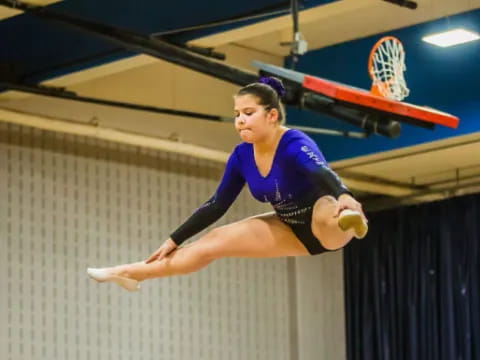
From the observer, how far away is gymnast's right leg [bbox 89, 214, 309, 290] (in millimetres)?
→ 5113

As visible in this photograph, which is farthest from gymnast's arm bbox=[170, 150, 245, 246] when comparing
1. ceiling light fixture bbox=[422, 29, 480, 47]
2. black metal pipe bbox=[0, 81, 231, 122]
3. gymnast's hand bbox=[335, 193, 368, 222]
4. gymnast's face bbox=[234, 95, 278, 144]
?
ceiling light fixture bbox=[422, 29, 480, 47]

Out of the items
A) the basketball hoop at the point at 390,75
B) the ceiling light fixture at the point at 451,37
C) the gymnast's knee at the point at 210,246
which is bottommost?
the gymnast's knee at the point at 210,246

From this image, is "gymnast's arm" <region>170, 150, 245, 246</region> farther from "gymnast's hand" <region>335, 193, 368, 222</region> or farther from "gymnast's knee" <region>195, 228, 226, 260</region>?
"gymnast's hand" <region>335, 193, 368, 222</region>

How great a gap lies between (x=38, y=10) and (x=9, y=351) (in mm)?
2653

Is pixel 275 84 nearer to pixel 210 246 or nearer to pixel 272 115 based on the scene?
pixel 272 115

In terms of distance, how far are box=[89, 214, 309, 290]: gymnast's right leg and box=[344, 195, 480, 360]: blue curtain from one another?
5.33m

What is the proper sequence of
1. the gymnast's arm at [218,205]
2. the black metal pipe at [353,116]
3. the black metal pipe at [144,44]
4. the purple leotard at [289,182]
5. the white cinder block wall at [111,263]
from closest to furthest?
the purple leotard at [289,182] → the gymnast's arm at [218,205] → the black metal pipe at [144,44] → the black metal pipe at [353,116] → the white cinder block wall at [111,263]

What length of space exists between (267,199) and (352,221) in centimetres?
81

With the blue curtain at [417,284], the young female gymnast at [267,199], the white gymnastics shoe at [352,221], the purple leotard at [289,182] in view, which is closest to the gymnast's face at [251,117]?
Answer: the young female gymnast at [267,199]

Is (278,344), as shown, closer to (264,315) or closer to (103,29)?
(264,315)

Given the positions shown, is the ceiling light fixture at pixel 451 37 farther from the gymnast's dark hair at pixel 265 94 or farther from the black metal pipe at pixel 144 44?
the gymnast's dark hair at pixel 265 94

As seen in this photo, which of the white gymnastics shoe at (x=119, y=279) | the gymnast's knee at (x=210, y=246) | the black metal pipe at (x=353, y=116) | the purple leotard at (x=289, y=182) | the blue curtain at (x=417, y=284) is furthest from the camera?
the blue curtain at (x=417, y=284)

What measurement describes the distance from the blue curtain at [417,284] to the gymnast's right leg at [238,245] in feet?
17.5

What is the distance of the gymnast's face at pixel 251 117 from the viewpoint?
16.0 ft
